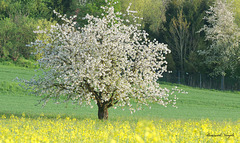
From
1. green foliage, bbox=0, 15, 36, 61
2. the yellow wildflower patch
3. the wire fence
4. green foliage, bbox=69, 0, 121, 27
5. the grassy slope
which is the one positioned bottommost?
the grassy slope

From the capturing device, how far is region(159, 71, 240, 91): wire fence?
50812 millimetres

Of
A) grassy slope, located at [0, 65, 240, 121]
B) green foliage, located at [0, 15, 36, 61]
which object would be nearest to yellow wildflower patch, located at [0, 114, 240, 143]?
grassy slope, located at [0, 65, 240, 121]

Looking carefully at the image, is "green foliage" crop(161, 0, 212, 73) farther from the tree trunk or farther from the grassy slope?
the tree trunk

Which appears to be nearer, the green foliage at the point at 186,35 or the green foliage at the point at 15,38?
the green foliage at the point at 15,38

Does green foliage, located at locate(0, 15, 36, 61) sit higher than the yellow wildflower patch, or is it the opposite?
green foliage, located at locate(0, 15, 36, 61)

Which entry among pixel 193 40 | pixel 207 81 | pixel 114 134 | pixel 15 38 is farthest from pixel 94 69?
pixel 15 38

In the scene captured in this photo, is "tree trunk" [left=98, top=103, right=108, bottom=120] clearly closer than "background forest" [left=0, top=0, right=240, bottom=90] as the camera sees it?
Yes

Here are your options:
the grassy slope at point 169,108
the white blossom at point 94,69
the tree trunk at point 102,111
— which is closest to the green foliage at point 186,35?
the grassy slope at point 169,108

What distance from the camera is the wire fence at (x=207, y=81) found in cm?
5081

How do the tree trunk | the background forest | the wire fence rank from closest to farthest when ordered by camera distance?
the tree trunk
the background forest
the wire fence

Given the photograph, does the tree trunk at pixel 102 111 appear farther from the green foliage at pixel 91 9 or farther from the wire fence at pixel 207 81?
the green foliage at pixel 91 9

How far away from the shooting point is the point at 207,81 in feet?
171

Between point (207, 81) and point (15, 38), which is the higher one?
point (15, 38)

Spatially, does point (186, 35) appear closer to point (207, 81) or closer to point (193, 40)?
point (193, 40)
